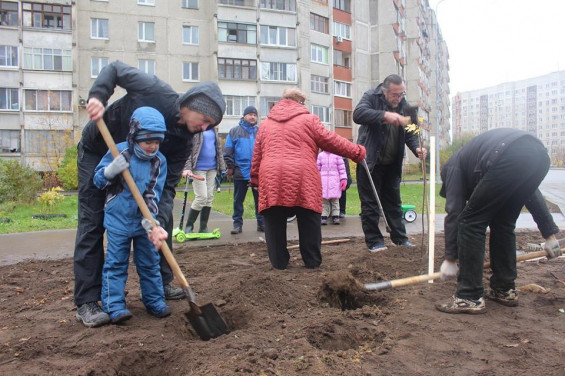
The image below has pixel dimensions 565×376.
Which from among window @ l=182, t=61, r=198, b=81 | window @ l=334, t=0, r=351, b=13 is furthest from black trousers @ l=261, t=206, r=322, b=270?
window @ l=334, t=0, r=351, b=13

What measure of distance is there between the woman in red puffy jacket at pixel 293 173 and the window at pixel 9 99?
34.4m

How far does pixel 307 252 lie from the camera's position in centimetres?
507

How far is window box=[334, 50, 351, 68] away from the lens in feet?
150

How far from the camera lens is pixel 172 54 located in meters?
37.1

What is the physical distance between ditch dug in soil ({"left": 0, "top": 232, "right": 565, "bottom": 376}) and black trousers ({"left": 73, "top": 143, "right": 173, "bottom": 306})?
0.27 meters

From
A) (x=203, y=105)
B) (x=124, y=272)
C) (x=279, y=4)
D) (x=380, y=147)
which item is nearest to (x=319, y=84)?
(x=279, y=4)

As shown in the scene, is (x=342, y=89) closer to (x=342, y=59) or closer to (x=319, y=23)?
(x=342, y=59)

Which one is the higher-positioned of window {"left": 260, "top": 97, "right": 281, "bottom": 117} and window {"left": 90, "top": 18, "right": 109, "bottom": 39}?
window {"left": 90, "top": 18, "right": 109, "bottom": 39}

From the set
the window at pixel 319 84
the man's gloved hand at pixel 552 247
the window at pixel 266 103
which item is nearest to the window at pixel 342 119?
the window at pixel 319 84

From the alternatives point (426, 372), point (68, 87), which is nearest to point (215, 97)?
point (426, 372)

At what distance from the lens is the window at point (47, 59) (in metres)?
33.8

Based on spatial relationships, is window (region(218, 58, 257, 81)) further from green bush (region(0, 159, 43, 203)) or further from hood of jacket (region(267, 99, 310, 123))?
hood of jacket (region(267, 99, 310, 123))

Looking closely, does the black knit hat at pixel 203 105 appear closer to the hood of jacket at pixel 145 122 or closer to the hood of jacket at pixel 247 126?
the hood of jacket at pixel 145 122

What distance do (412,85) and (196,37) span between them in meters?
30.7
